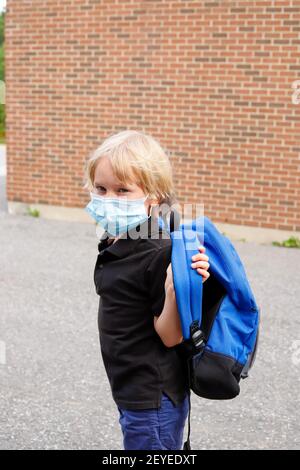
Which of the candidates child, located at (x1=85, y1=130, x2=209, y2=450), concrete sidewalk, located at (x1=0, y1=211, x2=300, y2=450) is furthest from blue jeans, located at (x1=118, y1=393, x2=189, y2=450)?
concrete sidewalk, located at (x1=0, y1=211, x2=300, y2=450)

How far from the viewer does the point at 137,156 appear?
1971 millimetres

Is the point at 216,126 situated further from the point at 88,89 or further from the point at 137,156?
the point at 137,156

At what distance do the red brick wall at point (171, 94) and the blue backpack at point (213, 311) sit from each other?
656 centimetres

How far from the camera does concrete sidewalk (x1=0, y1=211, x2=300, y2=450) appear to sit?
345 centimetres

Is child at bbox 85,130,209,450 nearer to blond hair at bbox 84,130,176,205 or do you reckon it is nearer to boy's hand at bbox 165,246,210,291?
blond hair at bbox 84,130,176,205

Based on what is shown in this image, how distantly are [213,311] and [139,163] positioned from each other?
0.51 meters

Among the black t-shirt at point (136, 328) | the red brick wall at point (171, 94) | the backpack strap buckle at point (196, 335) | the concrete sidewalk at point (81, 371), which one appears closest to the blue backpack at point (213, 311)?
the backpack strap buckle at point (196, 335)

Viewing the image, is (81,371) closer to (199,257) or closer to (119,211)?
(119,211)

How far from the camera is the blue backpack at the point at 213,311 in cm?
177

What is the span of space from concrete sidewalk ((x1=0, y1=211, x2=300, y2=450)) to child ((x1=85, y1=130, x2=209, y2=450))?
4.55 ft

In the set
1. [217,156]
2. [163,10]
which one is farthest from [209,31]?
[217,156]

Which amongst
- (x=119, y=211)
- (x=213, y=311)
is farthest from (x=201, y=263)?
(x=119, y=211)

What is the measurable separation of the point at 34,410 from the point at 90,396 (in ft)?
1.22

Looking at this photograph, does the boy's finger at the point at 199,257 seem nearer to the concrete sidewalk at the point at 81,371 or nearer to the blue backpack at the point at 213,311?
the blue backpack at the point at 213,311
